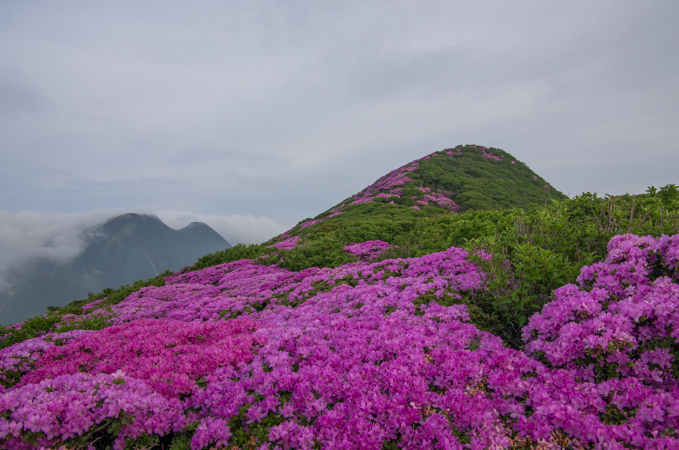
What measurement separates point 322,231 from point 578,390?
57.8ft

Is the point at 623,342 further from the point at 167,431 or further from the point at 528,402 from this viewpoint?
the point at 167,431

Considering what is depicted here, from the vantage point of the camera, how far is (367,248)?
1453 centimetres

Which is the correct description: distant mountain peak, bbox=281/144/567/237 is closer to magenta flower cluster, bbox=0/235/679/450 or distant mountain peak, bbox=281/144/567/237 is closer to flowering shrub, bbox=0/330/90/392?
magenta flower cluster, bbox=0/235/679/450

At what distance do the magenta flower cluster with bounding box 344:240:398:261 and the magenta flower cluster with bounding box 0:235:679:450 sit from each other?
8413mm

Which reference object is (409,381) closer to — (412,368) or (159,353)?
(412,368)

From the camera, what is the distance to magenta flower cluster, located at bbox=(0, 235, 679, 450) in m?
2.98

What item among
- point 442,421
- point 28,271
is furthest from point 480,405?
point 28,271

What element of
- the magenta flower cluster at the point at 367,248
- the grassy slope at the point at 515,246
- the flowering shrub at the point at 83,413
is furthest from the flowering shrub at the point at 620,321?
the magenta flower cluster at the point at 367,248

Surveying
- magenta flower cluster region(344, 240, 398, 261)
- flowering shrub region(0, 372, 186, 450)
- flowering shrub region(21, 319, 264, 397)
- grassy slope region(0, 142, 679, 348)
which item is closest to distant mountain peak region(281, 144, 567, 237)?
grassy slope region(0, 142, 679, 348)

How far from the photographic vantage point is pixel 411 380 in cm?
364

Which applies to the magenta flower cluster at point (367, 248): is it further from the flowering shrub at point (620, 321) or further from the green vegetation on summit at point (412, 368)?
the flowering shrub at point (620, 321)

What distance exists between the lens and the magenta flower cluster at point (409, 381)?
117 inches

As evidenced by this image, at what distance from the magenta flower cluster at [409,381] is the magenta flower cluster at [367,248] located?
8413 mm

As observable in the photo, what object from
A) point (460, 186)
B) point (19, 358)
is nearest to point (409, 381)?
point (19, 358)
